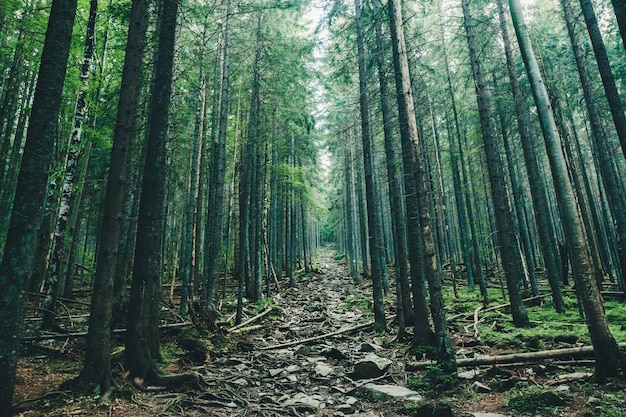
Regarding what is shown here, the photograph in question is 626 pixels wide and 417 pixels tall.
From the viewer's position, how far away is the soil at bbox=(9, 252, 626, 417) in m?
4.48

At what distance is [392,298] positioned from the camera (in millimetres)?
16062

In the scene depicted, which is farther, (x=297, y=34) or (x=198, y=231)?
(x=297, y=34)

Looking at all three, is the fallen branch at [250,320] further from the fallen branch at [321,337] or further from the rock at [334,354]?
the rock at [334,354]

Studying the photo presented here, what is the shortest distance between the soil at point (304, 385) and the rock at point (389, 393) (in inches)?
Answer: 3.4

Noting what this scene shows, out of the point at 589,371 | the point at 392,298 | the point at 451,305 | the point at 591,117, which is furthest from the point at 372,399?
the point at 591,117


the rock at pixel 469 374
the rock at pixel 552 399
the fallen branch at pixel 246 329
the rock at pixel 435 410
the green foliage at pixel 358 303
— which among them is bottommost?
the rock at pixel 435 410

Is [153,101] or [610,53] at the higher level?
[610,53]

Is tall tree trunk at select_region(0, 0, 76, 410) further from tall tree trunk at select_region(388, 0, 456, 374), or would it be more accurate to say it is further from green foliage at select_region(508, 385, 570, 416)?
green foliage at select_region(508, 385, 570, 416)

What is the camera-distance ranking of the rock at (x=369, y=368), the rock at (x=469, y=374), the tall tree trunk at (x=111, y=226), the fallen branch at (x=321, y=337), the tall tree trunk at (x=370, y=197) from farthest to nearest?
the tall tree trunk at (x=370, y=197) < the fallen branch at (x=321, y=337) < the rock at (x=369, y=368) < the rock at (x=469, y=374) < the tall tree trunk at (x=111, y=226)

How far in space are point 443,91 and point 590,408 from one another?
16439 millimetres

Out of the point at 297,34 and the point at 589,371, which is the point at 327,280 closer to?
the point at 297,34

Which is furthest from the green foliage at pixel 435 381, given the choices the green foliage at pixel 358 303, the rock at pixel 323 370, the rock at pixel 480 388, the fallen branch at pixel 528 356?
the green foliage at pixel 358 303

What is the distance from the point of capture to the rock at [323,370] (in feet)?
23.1

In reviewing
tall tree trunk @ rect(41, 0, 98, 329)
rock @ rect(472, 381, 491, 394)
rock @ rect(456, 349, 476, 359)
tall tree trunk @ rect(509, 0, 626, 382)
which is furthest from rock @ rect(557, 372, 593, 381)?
tall tree trunk @ rect(41, 0, 98, 329)
